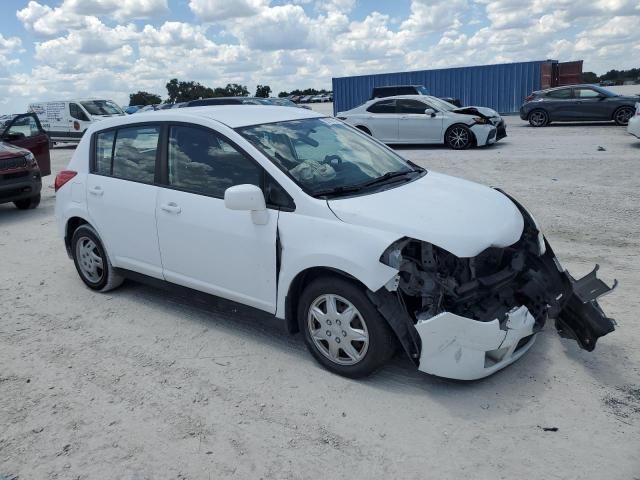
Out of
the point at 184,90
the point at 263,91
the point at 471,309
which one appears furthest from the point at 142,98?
the point at 471,309

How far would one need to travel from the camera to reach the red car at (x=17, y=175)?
950 centimetres

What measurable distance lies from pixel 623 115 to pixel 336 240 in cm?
1878

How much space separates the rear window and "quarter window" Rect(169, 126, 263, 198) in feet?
0.84

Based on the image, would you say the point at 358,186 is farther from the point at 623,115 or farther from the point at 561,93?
the point at 561,93

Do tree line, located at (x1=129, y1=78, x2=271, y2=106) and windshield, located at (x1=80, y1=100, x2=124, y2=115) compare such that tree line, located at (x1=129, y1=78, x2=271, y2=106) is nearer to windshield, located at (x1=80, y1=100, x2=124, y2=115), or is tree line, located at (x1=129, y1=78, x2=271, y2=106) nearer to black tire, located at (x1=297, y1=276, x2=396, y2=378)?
windshield, located at (x1=80, y1=100, x2=124, y2=115)

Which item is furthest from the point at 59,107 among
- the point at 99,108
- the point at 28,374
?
the point at 28,374

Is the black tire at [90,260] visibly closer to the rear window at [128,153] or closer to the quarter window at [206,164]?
the rear window at [128,153]

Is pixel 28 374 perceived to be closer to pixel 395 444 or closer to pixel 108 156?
pixel 108 156

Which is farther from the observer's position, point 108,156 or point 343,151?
point 108,156

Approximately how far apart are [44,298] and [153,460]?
3.16 meters

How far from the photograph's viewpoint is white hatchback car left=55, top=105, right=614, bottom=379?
3.47 m

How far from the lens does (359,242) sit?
3.54m

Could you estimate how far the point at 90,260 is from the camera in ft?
18.4

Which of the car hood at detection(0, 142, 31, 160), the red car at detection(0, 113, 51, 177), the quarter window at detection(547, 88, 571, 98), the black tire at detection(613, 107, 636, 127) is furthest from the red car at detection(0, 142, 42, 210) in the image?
the black tire at detection(613, 107, 636, 127)
